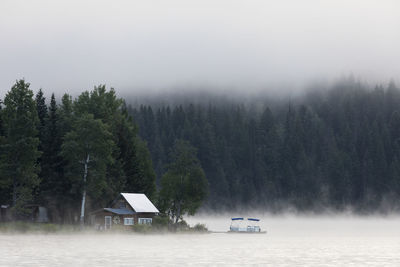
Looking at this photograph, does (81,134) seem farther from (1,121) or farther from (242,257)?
(242,257)

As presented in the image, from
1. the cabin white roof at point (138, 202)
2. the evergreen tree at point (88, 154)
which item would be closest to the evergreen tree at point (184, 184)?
the cabin white roof at point (138, 202)

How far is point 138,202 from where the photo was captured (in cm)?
10044

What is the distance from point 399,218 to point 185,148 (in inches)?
4364

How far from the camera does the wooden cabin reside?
3846 inches

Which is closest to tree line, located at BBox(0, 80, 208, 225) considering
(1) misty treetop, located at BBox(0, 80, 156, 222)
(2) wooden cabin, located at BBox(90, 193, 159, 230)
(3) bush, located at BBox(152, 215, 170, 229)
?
(1) misty treetop, located at BBox(0, 80, 156, 222)

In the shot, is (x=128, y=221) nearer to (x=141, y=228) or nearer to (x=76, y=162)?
(x=141, y=228)

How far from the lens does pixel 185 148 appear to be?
111 meters

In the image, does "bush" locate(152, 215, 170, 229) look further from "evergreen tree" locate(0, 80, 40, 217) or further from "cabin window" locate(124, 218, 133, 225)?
"evergreen tree" locate(0, 80, 40, 217)

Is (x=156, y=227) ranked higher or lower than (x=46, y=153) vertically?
lower

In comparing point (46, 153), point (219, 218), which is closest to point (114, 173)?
point (46, 153)

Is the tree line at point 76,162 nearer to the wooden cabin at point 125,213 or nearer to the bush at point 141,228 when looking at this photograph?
the wooden cabin at point 125,213

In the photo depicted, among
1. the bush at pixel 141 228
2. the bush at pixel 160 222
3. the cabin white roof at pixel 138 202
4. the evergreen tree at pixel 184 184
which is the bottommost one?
the bush at pixel 141 228

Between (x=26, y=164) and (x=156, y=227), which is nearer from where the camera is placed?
(x=26, y=164)

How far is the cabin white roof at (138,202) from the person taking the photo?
9879 cm
